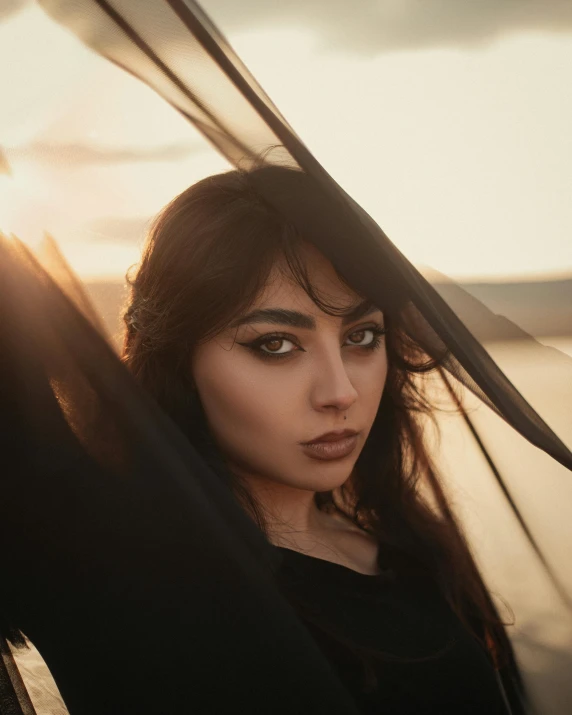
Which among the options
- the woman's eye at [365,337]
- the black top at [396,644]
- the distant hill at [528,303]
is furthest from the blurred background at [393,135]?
the black top at [396,644]

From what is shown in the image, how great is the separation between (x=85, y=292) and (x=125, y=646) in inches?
17.4

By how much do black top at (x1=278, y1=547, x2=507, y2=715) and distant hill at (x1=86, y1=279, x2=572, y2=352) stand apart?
2.03 feet

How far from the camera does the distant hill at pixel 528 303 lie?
4.25 feet

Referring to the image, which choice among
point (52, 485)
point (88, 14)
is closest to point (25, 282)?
point (52, 485)

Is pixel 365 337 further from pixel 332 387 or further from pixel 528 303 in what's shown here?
pixel 528 303

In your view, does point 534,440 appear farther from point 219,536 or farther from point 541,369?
point 219,536

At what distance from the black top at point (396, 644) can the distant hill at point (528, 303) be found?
0.62m

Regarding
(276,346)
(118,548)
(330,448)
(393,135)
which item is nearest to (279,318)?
(276,346)

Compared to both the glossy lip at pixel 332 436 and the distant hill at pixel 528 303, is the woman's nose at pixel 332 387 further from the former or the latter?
the distant hill at pixel 528 303

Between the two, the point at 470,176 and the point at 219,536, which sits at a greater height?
the point at 470,176

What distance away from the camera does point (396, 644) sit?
147 centimetres

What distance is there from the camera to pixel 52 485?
865mm

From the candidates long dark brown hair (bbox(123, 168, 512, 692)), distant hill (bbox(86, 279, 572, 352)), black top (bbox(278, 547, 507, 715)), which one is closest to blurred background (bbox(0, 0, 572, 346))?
distant hill (bbox(86, 279, 572, 352))

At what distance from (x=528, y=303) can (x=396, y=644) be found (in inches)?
28.5
